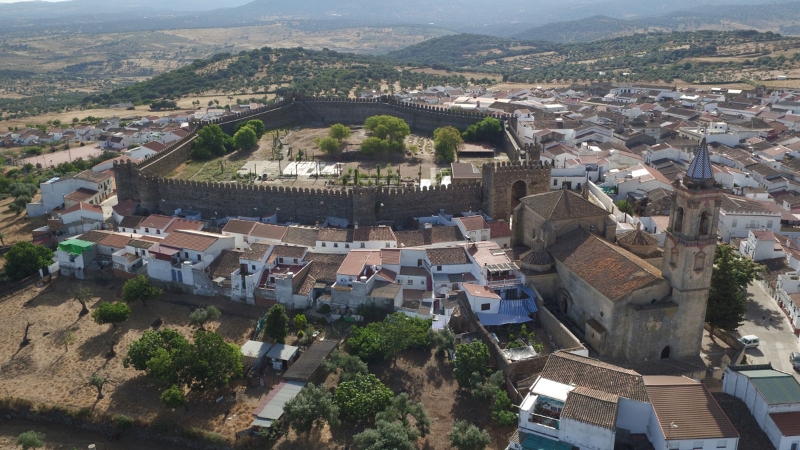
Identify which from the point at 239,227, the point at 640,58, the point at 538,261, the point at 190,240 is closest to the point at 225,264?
the point at 190,240

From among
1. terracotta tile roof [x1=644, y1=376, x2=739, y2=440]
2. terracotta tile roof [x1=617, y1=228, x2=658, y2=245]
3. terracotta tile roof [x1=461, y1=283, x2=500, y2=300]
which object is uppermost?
terracotta tile roof [x1=617, y1=228, x2=658, y2=245]

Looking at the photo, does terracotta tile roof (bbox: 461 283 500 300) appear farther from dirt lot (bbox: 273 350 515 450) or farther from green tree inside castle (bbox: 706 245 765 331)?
green tree inside castle (bbox: 706 245 765 331)

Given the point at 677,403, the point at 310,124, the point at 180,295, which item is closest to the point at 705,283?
the point at 677,403

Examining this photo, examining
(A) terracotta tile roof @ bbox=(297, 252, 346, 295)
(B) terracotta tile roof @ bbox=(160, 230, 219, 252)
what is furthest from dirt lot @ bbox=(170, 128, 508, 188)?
(A) terracotta tile roof @ bbox=(297, 252, 346, 295)

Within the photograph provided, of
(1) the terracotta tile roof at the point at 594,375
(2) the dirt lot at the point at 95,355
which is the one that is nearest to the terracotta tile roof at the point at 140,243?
(2) the dirt lot at the point at 95,355

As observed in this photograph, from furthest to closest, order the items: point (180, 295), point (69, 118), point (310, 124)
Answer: point (69, 118)
point (310, 124)
point (180, 295)

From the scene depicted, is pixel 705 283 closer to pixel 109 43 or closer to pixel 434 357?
pixel 434 357
